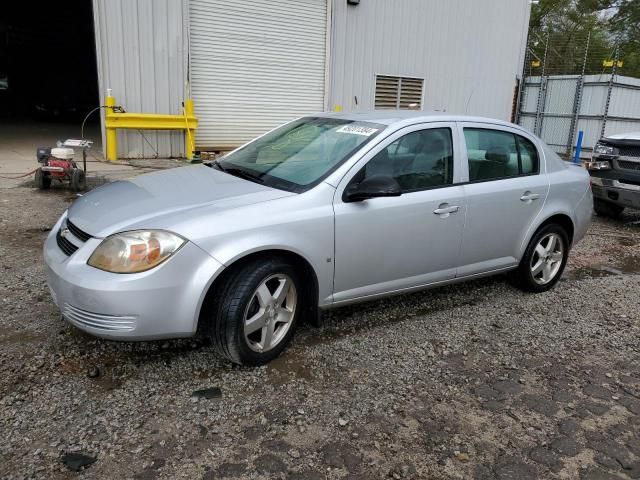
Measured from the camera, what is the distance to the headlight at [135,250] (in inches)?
121

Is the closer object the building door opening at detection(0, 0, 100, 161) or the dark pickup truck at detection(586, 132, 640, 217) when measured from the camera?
the dark pickup truck at detection(586, 132, 640, 217)

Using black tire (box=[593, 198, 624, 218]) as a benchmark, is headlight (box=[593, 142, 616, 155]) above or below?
above

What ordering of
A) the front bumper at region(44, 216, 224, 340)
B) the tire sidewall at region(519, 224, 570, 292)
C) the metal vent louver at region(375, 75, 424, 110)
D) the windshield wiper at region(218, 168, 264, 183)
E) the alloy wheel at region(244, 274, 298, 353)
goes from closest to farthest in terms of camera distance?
1. the front bumper at region(44, 216, 224, 340)
2. the alloy wheel at region(244, 274, 298, 353)
3. the windshield wiper at region(218, 168, 264, 183)
4. the tire sidewall at region(519, 224, 570, 292)
5. the metal vent louver at region(375, 75, 424, 110)

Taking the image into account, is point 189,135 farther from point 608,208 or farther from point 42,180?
point 608,208

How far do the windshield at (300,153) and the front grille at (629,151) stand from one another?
222 inches

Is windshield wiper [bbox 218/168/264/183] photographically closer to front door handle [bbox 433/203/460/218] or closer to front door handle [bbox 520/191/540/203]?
front door handle [bbox 433/203/460/218]

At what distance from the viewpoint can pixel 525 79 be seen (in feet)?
63.5

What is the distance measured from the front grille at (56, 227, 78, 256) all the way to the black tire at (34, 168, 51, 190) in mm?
4823

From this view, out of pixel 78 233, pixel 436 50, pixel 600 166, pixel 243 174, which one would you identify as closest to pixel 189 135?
pixel 436 50

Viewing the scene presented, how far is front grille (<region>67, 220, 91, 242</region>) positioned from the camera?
10.8 ft

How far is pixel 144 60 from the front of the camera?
10492 millimetres

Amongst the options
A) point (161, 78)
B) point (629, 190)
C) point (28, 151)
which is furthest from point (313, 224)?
point (28, 151)

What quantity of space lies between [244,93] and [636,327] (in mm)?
9353

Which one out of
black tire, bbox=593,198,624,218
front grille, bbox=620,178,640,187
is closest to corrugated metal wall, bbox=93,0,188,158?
black tire, bbox=593,198,624,218
